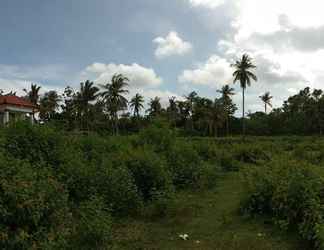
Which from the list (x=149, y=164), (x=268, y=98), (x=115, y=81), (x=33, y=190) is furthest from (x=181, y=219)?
(x=268, y=98)

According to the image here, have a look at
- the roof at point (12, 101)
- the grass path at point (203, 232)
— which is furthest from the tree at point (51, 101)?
the grass path at point (203, 232)

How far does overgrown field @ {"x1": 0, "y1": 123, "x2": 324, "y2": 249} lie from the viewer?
517 centimetres

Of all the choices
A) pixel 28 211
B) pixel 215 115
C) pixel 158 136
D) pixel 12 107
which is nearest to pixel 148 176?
pixel 28 211

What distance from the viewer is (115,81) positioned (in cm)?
4581

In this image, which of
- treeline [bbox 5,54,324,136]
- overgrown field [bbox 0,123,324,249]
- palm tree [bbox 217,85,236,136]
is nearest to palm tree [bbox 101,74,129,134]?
treeline [bbox 5,54,324,136]

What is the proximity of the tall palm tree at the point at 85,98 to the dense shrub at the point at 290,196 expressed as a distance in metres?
41.4

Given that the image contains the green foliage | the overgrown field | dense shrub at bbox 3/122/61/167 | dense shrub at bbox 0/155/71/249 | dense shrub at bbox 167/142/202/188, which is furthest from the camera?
dense shrub at bbox 167/142/202/188

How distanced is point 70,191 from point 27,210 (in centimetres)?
289

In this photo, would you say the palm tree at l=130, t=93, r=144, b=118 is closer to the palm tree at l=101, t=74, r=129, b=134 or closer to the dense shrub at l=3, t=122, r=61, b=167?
the palm tree at l=101, t=74, r=129, b=134

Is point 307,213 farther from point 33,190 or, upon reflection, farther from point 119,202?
point 33,190

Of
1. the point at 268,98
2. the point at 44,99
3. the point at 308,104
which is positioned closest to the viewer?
the point at 44,99

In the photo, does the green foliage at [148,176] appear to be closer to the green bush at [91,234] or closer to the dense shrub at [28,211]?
the green bush at [91,234]

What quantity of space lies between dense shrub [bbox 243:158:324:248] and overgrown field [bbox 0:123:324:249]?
0.06ft

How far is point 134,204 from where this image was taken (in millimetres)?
8031
